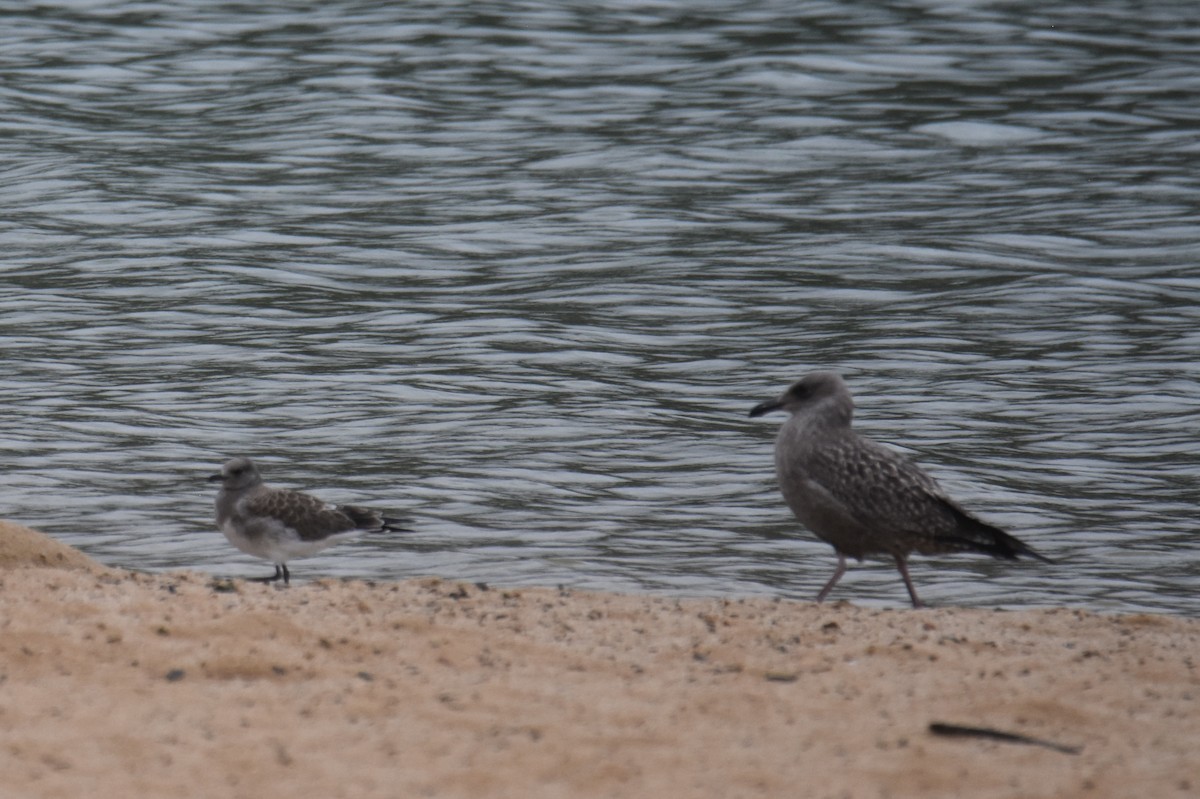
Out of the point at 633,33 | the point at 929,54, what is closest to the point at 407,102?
the point at 633,33

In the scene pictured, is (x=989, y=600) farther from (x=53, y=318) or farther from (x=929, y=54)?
(x=929, y=54)

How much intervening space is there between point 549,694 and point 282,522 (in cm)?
331

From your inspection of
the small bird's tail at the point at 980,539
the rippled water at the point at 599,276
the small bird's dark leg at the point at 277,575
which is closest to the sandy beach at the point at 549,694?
the small bird's tail at the point at 980,539

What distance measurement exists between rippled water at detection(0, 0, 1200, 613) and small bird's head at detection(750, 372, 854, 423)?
1096mm

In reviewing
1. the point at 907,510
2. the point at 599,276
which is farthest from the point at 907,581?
the point at 599,276

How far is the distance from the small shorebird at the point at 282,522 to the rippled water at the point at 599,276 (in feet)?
2.02

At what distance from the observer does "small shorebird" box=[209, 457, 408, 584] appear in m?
10.2

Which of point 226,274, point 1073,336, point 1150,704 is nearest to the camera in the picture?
point 1150,704

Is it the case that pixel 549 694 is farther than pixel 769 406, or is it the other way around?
pixel 769 406

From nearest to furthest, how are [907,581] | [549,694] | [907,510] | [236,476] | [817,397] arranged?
[549,694] < [907,510] < [907,581] < [817,397] < [236,476]

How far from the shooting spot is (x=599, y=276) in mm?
19422

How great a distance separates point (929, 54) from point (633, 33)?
484 centimetres

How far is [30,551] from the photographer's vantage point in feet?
30.5

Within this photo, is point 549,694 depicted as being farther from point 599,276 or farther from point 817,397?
point 599,276
